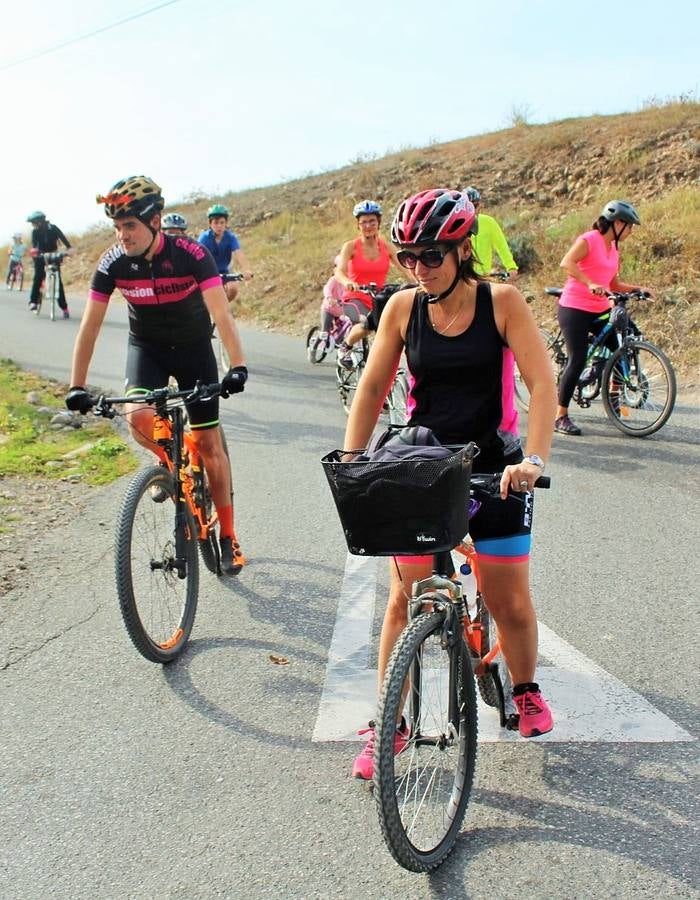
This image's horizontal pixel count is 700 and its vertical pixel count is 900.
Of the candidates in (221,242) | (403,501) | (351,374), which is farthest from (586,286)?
(403,501)

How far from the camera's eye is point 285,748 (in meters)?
3.79

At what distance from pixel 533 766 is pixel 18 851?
6.03 feet

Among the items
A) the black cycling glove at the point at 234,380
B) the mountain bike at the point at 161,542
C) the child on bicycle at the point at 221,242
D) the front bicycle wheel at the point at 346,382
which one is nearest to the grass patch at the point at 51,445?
the front bicycle wheel at the point at 346,382

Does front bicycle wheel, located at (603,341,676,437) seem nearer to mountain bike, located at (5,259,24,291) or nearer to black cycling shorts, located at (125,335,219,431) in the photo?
black cycling shorts, located at (125,335,219,431)

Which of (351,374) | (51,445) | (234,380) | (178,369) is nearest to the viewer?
(234,380)

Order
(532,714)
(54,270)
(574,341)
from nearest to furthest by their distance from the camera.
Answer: (532,714) → (574,341) → (54,270)

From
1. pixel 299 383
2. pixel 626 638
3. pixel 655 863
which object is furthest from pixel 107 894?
pixel 299 383

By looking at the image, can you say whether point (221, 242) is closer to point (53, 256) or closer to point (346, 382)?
point (346, 382)

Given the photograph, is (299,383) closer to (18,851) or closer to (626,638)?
(626,638)

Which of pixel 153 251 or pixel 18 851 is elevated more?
pixel 153 251

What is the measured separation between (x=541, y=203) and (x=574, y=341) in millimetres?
14879

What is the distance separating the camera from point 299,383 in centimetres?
1250

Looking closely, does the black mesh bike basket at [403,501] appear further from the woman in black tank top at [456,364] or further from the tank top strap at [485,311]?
the tank top strap at [485,311]

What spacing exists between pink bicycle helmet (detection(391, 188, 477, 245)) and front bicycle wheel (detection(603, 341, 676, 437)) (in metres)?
5.81
